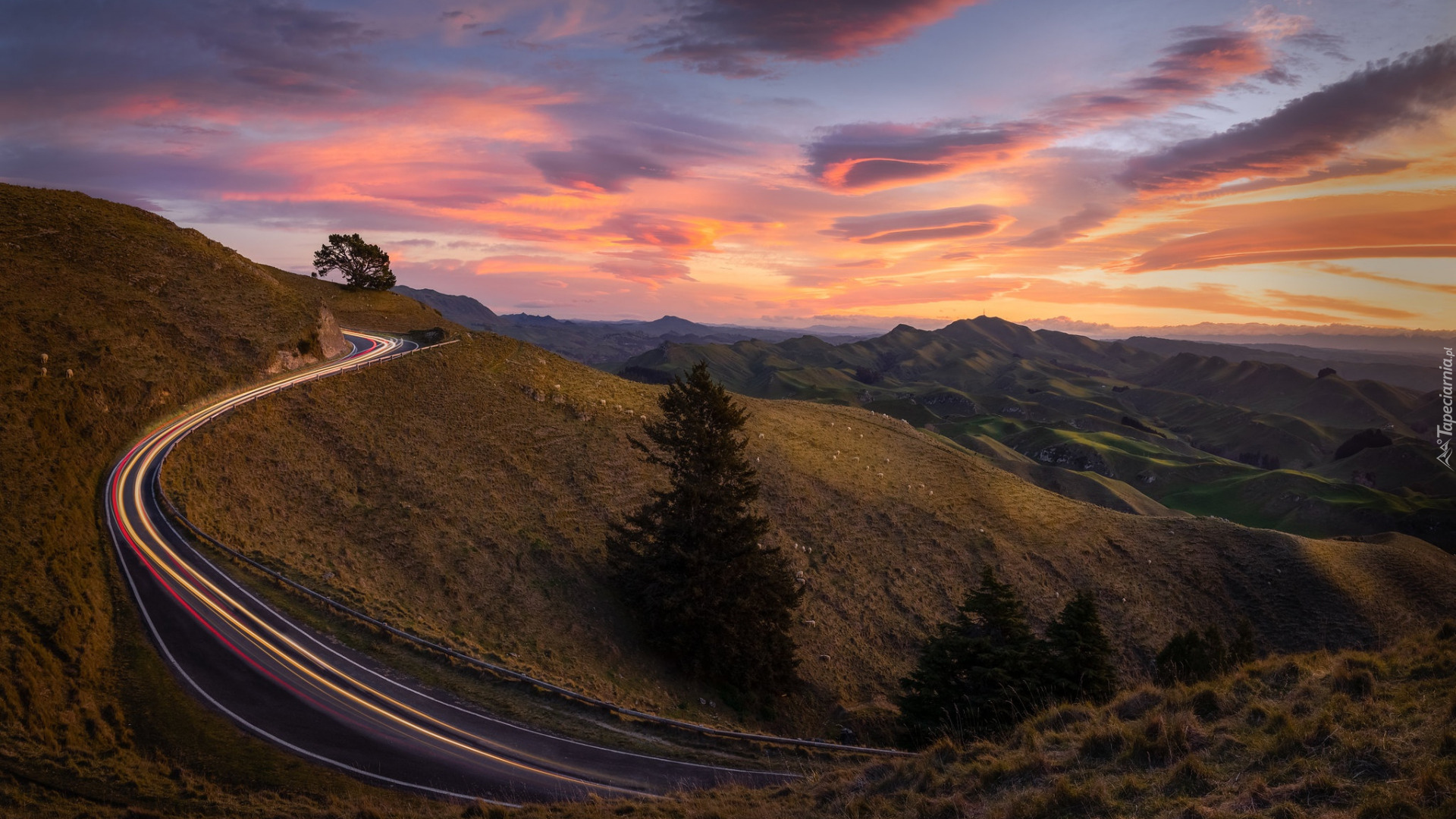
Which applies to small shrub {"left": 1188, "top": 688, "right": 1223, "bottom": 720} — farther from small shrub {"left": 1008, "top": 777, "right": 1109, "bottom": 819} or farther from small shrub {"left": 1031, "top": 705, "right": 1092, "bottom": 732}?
small shrub {"left": 1008, "top": 777, "right": 1109, "bottom": 819}

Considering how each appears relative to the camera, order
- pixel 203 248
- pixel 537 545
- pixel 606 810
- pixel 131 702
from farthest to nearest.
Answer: pixel 203 248
pixel 537 545
pixel 131 702
pixel 606 810

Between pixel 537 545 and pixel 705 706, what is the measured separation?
46.9ft

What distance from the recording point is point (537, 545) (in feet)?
121

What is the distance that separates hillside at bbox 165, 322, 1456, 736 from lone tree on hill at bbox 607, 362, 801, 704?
5.66 feet

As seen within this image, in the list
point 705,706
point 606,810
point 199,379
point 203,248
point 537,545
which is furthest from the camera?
point 203,248

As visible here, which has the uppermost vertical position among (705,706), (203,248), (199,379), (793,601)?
(203,248)

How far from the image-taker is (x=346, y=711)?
63.0 feet

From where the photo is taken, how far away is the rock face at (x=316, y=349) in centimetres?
4822

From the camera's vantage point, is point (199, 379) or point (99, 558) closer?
point (99, 558)

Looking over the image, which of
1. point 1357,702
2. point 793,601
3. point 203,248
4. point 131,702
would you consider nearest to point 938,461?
point 793,601

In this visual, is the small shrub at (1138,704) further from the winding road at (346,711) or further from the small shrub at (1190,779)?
the winding road at (346,711)

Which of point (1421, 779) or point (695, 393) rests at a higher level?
point (695, 393)

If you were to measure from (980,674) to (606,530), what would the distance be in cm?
2521

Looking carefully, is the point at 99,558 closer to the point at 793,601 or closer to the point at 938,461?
the point at 793,601
